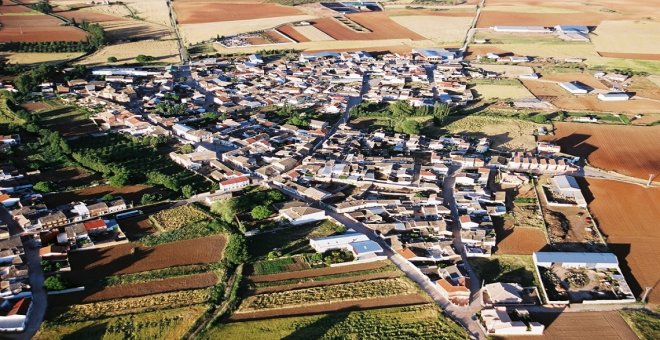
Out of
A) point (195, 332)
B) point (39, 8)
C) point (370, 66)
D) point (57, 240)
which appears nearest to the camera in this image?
point (195, 332)

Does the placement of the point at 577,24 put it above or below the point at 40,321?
above

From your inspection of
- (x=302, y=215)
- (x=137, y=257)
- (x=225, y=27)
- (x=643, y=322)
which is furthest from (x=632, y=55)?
(x=137, y=257)

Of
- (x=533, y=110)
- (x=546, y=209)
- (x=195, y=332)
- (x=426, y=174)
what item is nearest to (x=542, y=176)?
(x=546, y=209)

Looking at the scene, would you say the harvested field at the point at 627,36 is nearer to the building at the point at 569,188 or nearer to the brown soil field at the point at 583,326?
the building at the point at 569,188

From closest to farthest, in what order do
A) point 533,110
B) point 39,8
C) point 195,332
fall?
1. point 195,332
2. point 533,110
3. point 39,8

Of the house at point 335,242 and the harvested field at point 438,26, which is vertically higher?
the harvested field at point 438,26

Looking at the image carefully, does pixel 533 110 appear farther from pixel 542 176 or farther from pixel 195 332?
pixel 195 332

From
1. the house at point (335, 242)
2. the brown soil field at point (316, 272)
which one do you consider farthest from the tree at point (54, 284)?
the house at point (335, 242)
